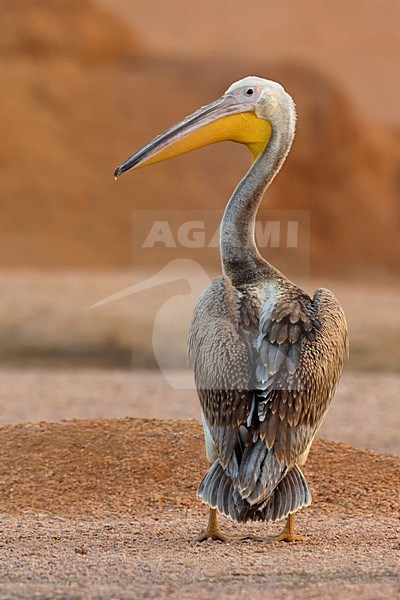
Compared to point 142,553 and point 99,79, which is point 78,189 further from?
point 142,553

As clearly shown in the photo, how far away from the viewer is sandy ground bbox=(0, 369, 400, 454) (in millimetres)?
10719

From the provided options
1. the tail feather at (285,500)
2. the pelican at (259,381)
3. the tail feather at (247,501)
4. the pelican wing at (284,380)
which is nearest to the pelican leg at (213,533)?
the pelican at (259,381)

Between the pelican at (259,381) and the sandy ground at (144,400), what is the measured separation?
4.06 metres

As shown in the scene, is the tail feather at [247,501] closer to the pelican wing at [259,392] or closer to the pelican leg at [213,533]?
the pelican wing at [259,392]

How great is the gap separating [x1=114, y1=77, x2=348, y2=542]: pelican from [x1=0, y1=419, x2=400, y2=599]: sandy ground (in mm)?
287

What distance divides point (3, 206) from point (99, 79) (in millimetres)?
5473

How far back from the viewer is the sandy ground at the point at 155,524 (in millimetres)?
4316

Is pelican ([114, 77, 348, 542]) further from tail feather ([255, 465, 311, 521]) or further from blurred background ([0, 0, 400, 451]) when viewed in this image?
blurred background ([0, 0, 400, 451])

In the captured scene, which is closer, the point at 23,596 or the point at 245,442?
the point at 23,596

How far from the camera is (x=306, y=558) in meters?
4.95

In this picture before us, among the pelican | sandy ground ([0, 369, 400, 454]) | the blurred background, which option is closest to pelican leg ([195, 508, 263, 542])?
the pelican

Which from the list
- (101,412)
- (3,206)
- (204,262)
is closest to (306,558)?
(101,412)

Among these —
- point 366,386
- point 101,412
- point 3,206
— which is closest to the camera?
point 101,412

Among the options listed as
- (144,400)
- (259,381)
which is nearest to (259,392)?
(259,381)
